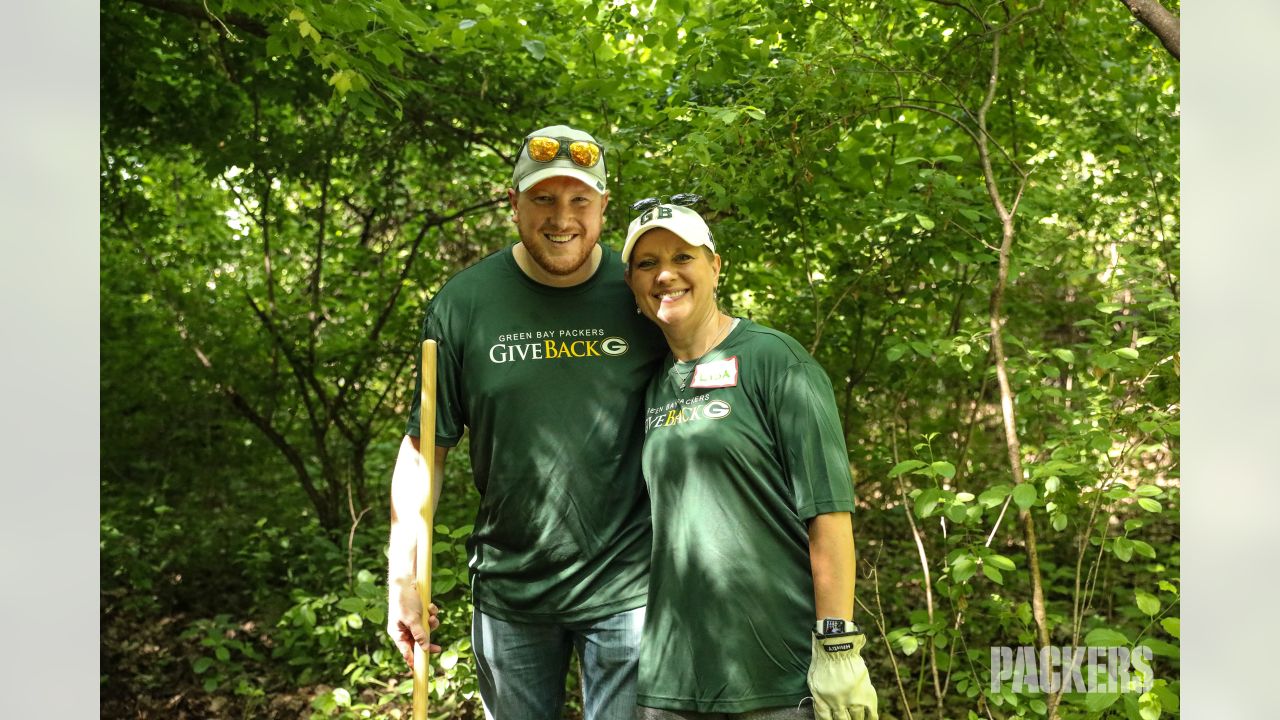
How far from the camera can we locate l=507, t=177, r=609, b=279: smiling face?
2.29 metres

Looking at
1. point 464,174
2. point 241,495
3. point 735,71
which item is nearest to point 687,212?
point 735,71

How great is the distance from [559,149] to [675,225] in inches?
14.1

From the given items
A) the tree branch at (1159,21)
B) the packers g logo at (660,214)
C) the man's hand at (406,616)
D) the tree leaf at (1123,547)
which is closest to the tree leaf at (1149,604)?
the tree leaf at (1123,547)

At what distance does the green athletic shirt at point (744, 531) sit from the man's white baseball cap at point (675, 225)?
0.26 m

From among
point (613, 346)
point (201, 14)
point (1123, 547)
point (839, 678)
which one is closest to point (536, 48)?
point (201, 14)

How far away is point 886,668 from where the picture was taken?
4.61m

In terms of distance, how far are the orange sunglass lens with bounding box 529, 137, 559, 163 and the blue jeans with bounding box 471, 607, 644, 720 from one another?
1.00 metres

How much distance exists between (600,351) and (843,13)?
190 centimetres

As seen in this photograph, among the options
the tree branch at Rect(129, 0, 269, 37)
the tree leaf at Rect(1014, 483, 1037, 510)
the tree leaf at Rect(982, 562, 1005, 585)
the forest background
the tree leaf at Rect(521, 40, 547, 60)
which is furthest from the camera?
the tree branch at Rect(129, 0, 269, 37)

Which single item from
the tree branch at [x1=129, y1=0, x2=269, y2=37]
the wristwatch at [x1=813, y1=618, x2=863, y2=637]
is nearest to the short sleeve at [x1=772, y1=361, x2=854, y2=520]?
the wristwatch at [x1=813, y1=618, x2=863, y2=637]

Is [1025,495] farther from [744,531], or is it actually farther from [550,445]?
[550,445]

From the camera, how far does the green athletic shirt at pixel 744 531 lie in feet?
6.53

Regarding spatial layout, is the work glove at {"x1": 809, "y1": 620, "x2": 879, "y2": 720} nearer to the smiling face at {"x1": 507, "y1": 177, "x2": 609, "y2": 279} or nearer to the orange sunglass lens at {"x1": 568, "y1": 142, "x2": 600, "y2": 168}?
the smiling face at {"x1": 507, "y1": 177, "x2": 609, "y2": 279}

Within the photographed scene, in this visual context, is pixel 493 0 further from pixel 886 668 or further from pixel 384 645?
pixel 886 668
